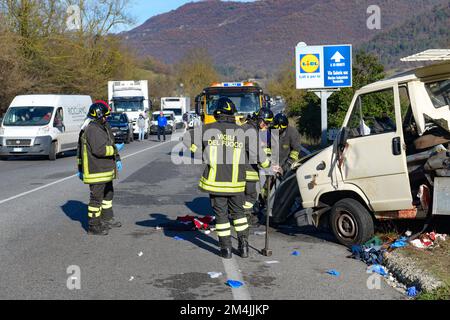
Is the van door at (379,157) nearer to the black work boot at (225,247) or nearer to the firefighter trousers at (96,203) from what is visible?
the black work boot at (225,247)

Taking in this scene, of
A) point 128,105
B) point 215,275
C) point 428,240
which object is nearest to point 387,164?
point 428,240

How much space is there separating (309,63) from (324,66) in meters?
0.54

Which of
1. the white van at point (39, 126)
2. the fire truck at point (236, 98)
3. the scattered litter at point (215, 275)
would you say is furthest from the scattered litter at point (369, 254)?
the white van at point (39, 126)

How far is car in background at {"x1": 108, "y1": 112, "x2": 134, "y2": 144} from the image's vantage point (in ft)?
109

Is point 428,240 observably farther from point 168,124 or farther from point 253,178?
point 168,124

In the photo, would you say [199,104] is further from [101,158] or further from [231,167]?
[231,167]

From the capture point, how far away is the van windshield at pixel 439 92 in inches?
296

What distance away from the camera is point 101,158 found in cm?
889

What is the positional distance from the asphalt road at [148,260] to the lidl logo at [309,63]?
31.9ft

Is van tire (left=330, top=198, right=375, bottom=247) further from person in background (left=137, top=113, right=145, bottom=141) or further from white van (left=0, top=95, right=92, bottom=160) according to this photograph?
person in background (left=137, top=113, right=145, bottom=141)

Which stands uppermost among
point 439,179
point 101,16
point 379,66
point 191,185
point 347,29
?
point 347,29
